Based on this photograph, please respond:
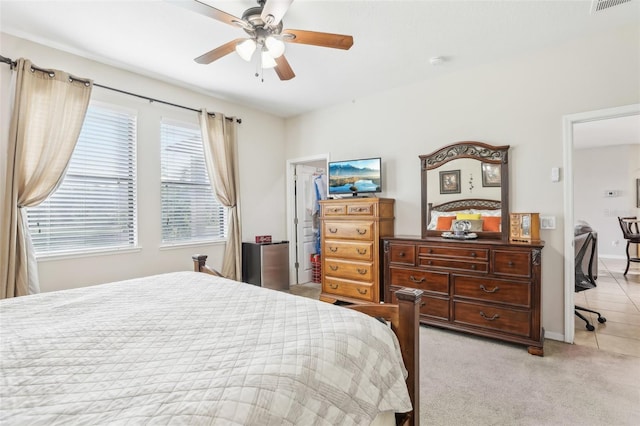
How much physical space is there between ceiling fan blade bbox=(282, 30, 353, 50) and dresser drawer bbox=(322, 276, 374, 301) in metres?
2.52

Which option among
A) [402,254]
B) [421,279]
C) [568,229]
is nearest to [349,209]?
[402,254]

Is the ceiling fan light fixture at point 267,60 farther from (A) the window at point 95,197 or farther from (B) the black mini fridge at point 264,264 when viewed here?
(B) the black mini fridge at point 264,264

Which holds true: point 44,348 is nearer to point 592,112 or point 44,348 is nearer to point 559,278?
point 559,278

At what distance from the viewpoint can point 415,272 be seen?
3.28 meters

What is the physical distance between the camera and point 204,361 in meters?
0.98

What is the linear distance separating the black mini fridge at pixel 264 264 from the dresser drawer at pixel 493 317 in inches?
96.0

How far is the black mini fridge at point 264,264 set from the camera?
170 inches

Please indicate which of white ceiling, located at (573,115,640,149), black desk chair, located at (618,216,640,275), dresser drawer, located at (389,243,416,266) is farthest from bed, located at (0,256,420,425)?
black desk chair, located at (618,216,640,275)

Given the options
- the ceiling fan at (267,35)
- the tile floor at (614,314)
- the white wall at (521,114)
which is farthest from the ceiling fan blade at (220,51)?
the tile floor at (614,314)

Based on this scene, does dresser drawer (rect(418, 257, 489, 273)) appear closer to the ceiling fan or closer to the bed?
the bed

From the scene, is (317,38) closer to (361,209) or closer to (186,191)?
(361,209)

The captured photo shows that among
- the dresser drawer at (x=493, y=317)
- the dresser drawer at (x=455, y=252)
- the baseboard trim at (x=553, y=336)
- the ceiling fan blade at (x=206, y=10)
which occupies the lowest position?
the baseboard trim at (x=553, y=336)

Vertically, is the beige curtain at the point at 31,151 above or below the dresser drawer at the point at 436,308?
above

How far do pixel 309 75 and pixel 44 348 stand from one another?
3.26 metres
